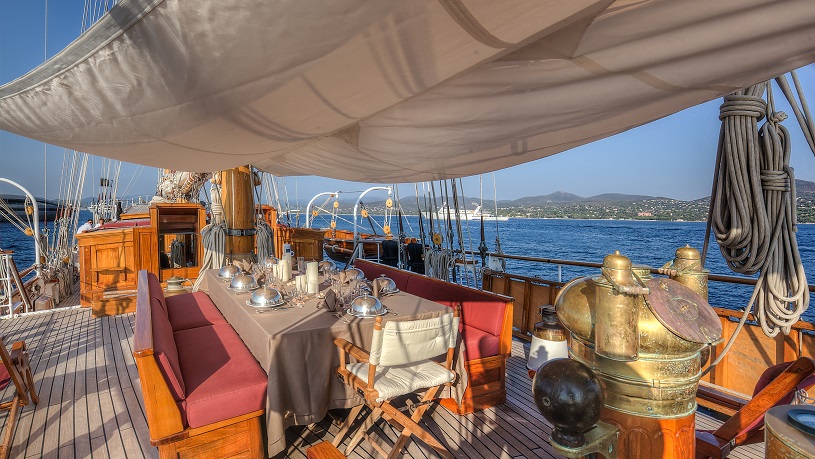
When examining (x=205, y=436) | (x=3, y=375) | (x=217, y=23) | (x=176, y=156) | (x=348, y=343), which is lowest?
(x=205, y=436)

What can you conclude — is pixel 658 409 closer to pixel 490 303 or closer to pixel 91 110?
pixel 91 110

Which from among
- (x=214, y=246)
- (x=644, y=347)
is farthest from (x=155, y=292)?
(x=644, y=347)

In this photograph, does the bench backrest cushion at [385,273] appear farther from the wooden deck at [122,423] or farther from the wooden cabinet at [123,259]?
the wooden cabinet at [123,259]

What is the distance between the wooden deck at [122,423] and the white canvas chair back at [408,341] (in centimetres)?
65

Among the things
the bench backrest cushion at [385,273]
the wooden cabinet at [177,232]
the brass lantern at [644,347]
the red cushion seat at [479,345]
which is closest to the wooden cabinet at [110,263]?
the wooden cabinet at [177,232]

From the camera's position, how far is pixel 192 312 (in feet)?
12.6

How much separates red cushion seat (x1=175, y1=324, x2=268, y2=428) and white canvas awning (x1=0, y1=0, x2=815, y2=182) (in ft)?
4.11

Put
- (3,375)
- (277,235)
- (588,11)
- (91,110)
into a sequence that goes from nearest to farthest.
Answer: (588,11), (91,110), (3,375), (277,235)

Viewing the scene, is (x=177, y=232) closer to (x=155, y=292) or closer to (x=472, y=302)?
(x=155, y=292)

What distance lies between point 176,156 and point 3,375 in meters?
1.86

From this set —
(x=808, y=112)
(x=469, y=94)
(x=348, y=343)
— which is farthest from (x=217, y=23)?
(x=808, y=112)

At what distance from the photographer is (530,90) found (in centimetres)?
191

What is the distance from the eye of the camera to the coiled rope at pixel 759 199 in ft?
6.81

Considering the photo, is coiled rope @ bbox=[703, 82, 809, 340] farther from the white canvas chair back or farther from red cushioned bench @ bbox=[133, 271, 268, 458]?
red cushioned bench @ bbox=[133, 271, 268, 458]
